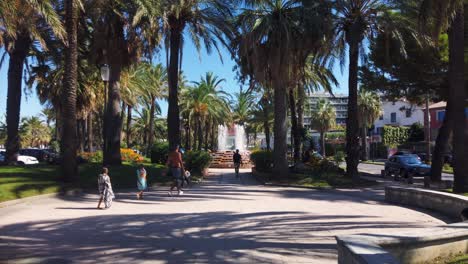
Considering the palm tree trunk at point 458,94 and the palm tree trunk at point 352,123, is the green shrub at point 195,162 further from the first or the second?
the palm tree trunk at point 458,94

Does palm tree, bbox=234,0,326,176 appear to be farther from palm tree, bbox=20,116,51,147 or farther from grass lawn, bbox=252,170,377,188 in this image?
palm tree, bbox=20,116,51,147

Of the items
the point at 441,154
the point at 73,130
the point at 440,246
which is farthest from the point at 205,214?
the point at 441,154

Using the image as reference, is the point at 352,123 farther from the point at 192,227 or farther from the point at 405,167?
the point at 192,227

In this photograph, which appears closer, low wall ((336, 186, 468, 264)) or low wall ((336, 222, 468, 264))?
low wall ((336, 186, 468, 264))

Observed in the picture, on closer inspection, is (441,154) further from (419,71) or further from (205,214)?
(205,214)

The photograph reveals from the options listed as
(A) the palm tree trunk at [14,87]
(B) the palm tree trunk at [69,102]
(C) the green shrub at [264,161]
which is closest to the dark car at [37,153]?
(A) the palm tree trunk at [14,87]

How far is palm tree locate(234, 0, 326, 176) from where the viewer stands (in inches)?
871

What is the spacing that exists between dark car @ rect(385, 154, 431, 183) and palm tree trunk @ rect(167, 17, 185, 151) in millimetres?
13133

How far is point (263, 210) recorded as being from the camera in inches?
522

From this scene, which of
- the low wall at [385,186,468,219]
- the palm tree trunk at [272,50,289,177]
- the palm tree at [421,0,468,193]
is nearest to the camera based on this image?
the low wall at [385,186,468,219]

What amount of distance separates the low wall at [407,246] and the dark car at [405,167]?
21664 millimetres

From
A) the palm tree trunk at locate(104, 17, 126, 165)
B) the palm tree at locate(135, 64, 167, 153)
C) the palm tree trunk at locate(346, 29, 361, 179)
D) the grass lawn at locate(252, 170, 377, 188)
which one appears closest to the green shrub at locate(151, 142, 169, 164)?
the palm tree trunk at locate(104, 17, 126, 165)

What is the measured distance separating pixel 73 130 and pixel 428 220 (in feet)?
42.4

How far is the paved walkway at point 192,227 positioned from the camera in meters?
7.70
